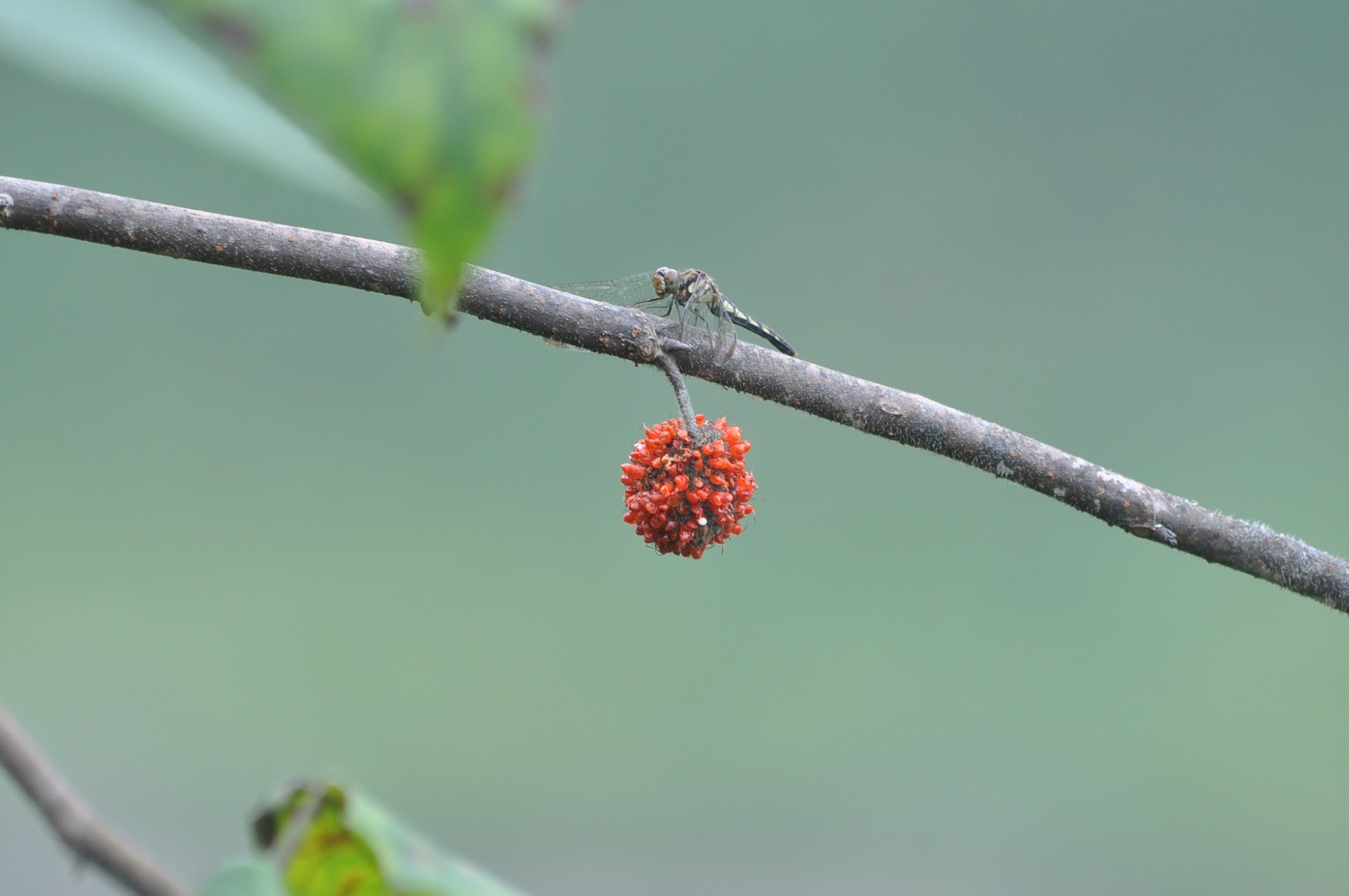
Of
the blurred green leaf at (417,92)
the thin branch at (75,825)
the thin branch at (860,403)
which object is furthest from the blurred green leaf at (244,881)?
the thin branch at (860,403)

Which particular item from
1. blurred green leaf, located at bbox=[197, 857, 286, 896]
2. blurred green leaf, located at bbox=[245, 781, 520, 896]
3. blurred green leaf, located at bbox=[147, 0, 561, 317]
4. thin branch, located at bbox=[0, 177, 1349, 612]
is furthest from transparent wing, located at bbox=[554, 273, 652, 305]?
blurred green leaf, located at bbox=[147, 0, 561, 317]

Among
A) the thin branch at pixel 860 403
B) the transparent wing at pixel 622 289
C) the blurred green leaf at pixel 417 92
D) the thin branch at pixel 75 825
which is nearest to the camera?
the blurred green leaf at pixel 417 92

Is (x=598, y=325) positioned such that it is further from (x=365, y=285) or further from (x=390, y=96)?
(x=390, y=96)

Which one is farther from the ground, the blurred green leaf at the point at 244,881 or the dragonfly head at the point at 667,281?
the dragonfly head at the point at 667,281

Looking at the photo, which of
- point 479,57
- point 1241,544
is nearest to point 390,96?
point 479,57

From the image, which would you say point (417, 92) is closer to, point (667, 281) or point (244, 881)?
point (244, 881)

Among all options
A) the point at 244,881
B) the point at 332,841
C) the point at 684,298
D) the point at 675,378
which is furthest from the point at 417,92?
the point at 684,298

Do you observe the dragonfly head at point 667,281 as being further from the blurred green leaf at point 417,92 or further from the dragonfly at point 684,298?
the blurred green leaf at point 417,92
